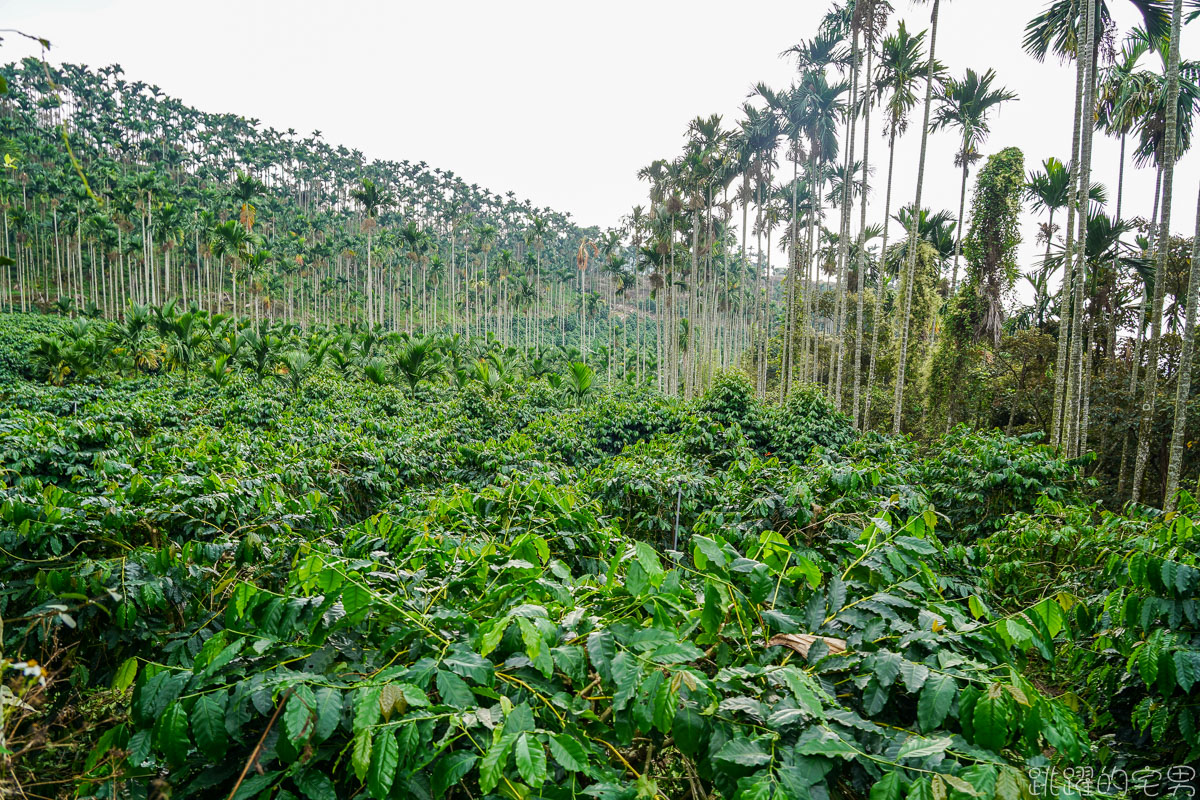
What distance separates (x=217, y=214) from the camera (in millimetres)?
43656

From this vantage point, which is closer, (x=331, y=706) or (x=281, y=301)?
(x=331, y=706)

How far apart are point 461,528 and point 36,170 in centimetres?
6051

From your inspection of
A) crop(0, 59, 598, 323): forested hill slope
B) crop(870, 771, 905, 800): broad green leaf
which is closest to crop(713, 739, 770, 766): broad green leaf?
crop(870, 771, 905, 800): broad green leaf

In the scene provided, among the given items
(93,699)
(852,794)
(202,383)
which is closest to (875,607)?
(852,794)

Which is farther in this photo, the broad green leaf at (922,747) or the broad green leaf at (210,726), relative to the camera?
the broad green leaf at (210,726)

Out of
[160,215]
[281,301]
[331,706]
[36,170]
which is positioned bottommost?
[331,706]

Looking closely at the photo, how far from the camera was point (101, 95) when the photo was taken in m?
57.2

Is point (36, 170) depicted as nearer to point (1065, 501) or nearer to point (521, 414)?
point (521, 414)

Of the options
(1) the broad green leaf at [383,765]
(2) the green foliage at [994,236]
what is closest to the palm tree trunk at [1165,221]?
(2) the green foliage at [994,236]

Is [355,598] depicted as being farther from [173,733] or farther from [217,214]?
[217,214]

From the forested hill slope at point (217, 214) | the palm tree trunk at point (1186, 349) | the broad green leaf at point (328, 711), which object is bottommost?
the broad green leaf at point (328, 711)

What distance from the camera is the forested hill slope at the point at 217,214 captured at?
37.8m

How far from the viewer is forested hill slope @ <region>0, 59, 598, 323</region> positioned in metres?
37.8

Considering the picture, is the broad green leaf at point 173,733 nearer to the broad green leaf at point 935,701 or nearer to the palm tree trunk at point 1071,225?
the broad green leaf at point 935,701
